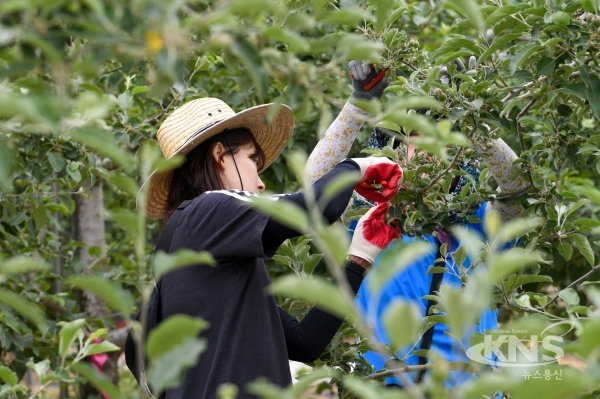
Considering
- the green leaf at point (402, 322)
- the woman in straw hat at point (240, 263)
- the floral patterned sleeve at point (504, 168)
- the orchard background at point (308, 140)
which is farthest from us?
the floral patterned sleeve at point (504, 168)

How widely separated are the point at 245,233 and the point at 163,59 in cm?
104

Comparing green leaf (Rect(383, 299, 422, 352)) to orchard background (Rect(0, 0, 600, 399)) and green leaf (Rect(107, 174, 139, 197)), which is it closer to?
orchard background (Rect(0, 0, 600, 399))

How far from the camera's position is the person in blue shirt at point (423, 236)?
8.57ft

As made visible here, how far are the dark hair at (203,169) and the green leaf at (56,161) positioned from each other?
55cm

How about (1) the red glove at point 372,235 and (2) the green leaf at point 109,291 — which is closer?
(2) the green leaf at point 109,291

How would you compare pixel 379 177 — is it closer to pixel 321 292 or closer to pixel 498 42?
pixel 498 42

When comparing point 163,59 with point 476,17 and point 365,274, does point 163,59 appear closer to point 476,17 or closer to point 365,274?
point 476,17

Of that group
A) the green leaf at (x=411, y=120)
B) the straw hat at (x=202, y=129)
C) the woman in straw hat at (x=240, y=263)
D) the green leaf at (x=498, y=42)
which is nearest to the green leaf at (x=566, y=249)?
the woman in straw hat at (x=240, y=263)

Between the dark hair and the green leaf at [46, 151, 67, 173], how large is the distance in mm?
551

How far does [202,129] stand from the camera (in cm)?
258

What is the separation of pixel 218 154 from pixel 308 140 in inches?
68.9

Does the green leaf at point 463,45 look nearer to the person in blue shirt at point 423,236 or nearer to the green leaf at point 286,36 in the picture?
the person in blue shirt at point 423,236

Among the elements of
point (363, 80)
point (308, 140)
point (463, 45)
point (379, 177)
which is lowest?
point (308, 140)

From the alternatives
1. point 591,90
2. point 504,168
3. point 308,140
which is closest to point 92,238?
point 308,140
